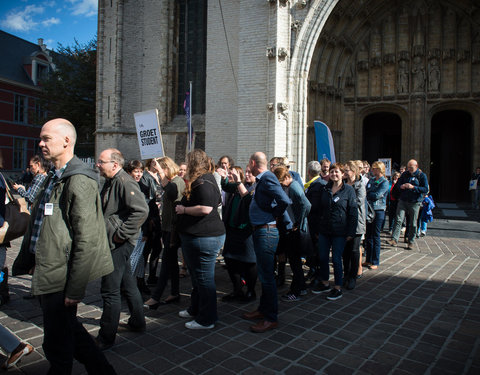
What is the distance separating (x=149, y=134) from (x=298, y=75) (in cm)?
734

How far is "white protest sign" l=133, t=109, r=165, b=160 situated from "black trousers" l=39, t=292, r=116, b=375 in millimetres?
4546

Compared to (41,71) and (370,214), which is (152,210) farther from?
(41,71)

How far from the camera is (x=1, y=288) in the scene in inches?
179

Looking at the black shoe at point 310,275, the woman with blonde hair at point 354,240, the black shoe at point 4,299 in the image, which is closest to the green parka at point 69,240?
the black shoe at point 4,299

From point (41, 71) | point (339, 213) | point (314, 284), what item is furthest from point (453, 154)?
point (41, 71)

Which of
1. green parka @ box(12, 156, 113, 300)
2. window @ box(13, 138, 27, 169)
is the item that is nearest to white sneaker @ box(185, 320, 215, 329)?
green parka @ box(12, 156, 113, 300)

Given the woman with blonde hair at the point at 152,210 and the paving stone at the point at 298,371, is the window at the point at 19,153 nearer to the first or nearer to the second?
the woman with blonde hair at the point at 152,210

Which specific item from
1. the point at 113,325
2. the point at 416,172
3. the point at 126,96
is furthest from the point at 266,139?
the point at 113,325

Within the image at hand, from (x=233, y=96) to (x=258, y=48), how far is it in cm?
244

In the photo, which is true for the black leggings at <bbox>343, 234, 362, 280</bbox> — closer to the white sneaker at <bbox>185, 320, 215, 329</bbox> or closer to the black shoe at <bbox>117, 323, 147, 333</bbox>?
the white sneaker at <bbox>185, 320, 215, 329</bbox>

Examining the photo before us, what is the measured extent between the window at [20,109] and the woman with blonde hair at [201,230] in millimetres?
32815

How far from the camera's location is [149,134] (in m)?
6.95

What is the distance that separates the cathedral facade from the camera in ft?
41.5

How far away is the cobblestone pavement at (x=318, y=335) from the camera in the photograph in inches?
126
